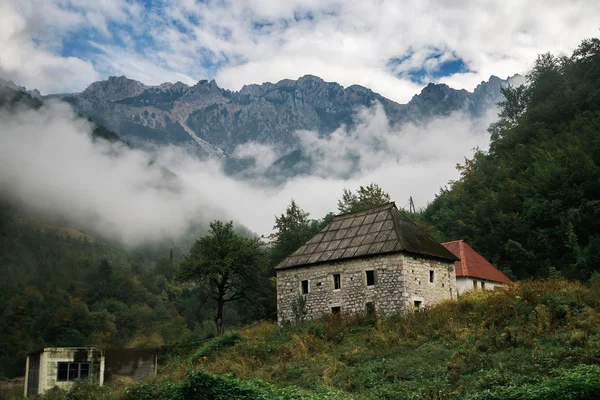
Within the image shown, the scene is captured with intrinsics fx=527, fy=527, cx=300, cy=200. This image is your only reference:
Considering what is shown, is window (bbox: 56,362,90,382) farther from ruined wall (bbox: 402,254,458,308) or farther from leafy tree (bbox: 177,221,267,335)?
ruined wall (bbox: 402,254,458,308)

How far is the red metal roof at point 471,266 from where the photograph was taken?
3216 cm

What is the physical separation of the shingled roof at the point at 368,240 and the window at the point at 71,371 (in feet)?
40.1

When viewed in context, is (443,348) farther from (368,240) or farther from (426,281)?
(368,240)

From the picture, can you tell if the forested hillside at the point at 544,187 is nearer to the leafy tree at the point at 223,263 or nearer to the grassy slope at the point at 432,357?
the grassy slope at the point at 432,357

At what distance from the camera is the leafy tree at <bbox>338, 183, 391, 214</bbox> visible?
51.3m

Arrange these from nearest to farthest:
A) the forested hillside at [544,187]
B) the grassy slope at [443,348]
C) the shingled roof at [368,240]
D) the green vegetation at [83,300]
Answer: the grassy slope at [443,348], the shingled roof at [368,240], the forested hillside at [544,187], the green vegetation at [83,300]

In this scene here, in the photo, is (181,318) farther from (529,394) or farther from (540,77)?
(529,394)

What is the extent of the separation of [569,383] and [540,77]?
57.9 meters

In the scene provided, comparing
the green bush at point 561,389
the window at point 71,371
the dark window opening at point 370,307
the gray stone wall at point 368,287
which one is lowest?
the window at point 71,371

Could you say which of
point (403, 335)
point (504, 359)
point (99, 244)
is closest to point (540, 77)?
point (403, 335)

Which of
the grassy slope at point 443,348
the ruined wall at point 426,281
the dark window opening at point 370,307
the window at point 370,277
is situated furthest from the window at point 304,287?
the ruined wall at point 426,281

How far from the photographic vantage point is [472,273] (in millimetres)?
32156

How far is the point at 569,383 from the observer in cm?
1125

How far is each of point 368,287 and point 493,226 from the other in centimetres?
1817
